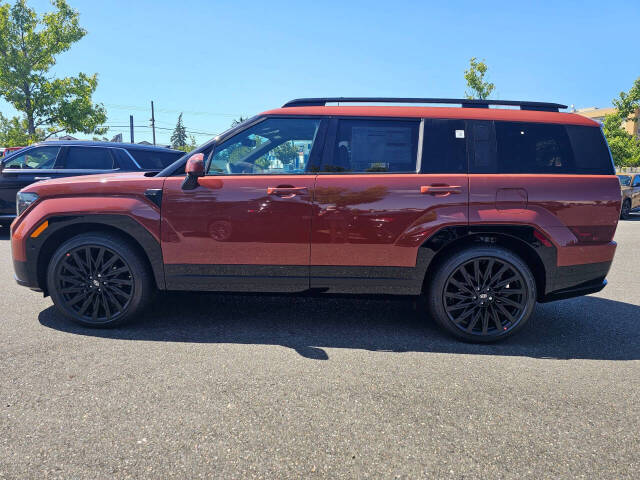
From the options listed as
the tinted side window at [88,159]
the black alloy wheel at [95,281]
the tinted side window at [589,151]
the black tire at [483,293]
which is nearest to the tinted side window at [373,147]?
the black tire at [483,293]

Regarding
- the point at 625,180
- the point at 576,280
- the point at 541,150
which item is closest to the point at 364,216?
the point at 541,150

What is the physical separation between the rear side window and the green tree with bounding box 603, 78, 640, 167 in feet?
102

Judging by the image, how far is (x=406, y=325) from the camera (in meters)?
4.09

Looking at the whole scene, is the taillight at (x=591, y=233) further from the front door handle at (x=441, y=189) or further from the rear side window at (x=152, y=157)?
the rear side window at (x=152, y=157)

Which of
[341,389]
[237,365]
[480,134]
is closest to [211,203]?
[237,365]

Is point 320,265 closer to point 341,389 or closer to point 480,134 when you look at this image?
point 341,389

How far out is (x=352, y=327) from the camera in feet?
13.1

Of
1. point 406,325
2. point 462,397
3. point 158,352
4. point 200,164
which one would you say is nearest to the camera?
point 462,397

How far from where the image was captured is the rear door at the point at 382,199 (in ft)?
11.6

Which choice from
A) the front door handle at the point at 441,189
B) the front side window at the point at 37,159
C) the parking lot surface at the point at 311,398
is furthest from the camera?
the front side window at the point at 37,159

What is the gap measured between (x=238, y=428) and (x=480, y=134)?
286 cm

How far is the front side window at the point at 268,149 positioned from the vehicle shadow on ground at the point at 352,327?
136 centimetres

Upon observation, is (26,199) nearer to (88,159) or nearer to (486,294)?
(486,294)

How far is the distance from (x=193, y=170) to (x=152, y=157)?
6102 millimetres
